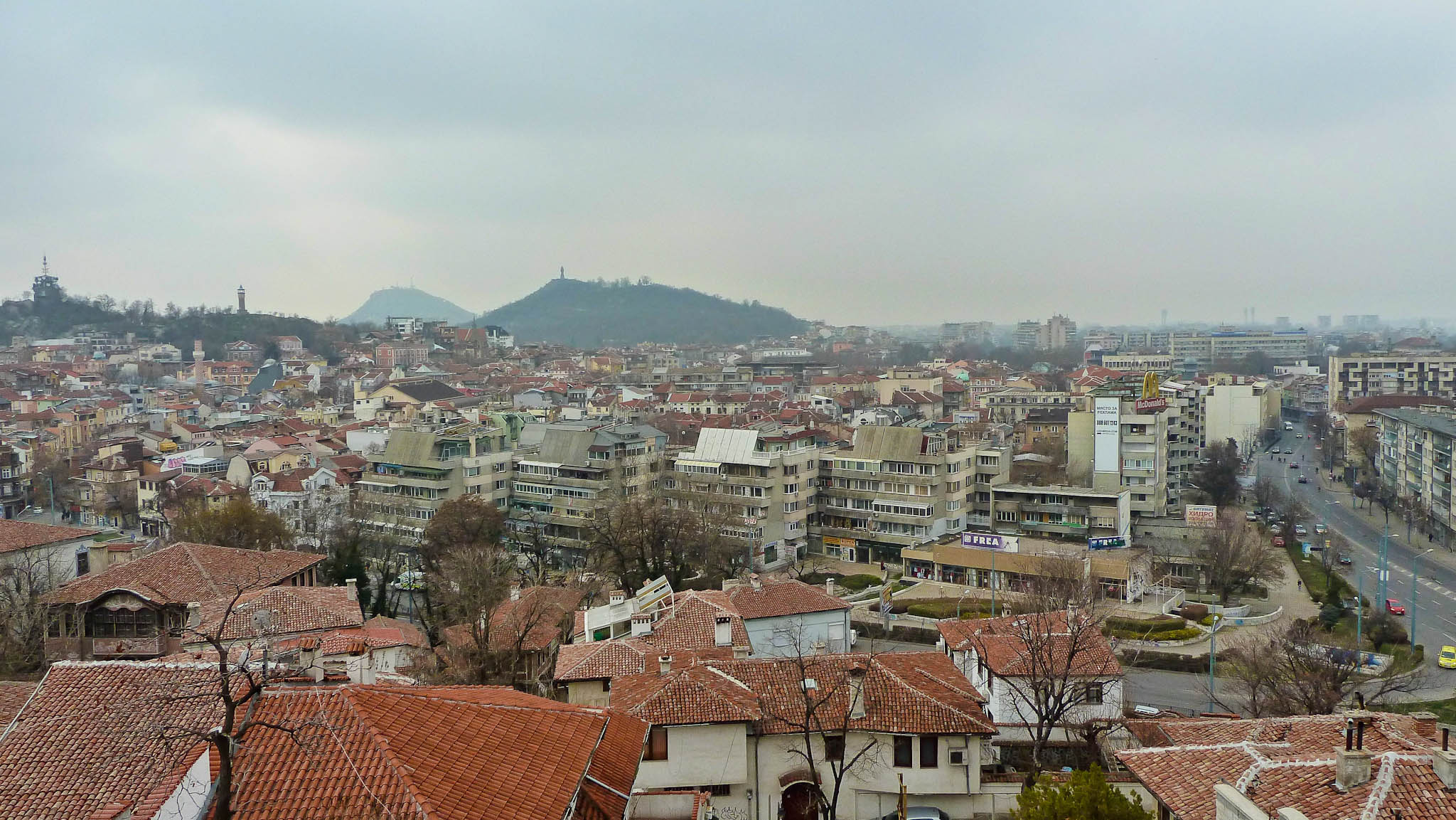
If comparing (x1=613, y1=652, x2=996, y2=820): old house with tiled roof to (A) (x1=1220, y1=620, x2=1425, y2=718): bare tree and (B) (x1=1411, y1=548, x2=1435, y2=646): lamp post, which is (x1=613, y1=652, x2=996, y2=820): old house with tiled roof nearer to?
(A) (x1=1220, y1=620, x2=1425, y2=718): bare tree

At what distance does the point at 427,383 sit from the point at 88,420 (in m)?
23.7

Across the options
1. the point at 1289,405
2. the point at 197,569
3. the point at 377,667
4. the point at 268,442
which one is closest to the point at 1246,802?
the point at 377,667

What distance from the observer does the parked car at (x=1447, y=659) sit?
81.5 ft

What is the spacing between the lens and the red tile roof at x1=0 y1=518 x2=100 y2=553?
22891mm

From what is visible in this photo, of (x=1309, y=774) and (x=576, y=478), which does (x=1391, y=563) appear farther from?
→ (x=1309, y=774)

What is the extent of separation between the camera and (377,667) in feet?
53.5

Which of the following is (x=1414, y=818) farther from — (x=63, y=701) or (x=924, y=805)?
(x=63, y=701)

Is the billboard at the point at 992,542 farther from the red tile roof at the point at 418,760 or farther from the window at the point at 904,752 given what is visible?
the red tile roof at the point at 418,760

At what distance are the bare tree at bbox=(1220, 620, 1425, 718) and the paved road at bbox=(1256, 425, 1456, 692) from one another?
8.34ft

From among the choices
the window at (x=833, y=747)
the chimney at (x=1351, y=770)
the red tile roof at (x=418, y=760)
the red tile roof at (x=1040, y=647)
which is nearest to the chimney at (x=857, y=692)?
the window at (x=833, y=747)

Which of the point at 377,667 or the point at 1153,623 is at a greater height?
the point at 377,667

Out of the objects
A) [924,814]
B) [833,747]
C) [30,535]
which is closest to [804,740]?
[833,747]

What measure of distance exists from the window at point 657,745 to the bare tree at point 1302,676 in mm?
8398

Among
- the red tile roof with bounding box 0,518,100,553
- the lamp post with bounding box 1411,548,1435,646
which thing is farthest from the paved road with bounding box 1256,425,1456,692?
the red tile roof with bounding box 0,518,100,553
